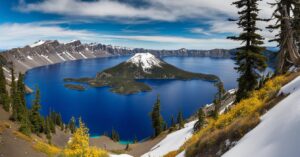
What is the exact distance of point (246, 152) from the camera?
12234mm

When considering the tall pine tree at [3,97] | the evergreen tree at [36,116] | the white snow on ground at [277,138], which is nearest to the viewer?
the white snow on ground at [277,138]

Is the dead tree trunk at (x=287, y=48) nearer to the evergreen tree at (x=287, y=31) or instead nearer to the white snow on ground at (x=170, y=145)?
the evergreen tree at (x=287, y=31)

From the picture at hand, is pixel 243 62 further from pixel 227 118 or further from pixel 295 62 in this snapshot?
pixel 227 118

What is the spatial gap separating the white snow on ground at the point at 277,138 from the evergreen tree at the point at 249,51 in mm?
26198

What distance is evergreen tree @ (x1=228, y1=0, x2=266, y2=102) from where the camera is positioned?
39.1 metres

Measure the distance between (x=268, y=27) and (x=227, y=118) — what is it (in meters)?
18.1

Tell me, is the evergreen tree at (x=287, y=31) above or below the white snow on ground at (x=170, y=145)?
above

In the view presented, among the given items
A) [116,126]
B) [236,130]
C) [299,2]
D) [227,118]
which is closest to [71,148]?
[227,118]

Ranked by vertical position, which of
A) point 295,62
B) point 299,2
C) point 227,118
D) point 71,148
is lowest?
point 71,148

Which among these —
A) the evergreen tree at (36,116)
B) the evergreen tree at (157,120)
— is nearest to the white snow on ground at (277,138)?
the evergreen tree at (36,116)

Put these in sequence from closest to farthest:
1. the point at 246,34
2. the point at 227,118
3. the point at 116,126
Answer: the point at 227,118 < the point at 246,34 < the point at 116,126

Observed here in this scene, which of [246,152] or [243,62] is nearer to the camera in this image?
[246,152]

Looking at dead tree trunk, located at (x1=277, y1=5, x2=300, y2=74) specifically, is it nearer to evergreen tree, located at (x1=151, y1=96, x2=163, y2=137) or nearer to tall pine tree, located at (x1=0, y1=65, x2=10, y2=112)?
evergreen tree, located at (x1=151, y1=96, x2=163, y2=137)

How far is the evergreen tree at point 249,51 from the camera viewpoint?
3912cm
